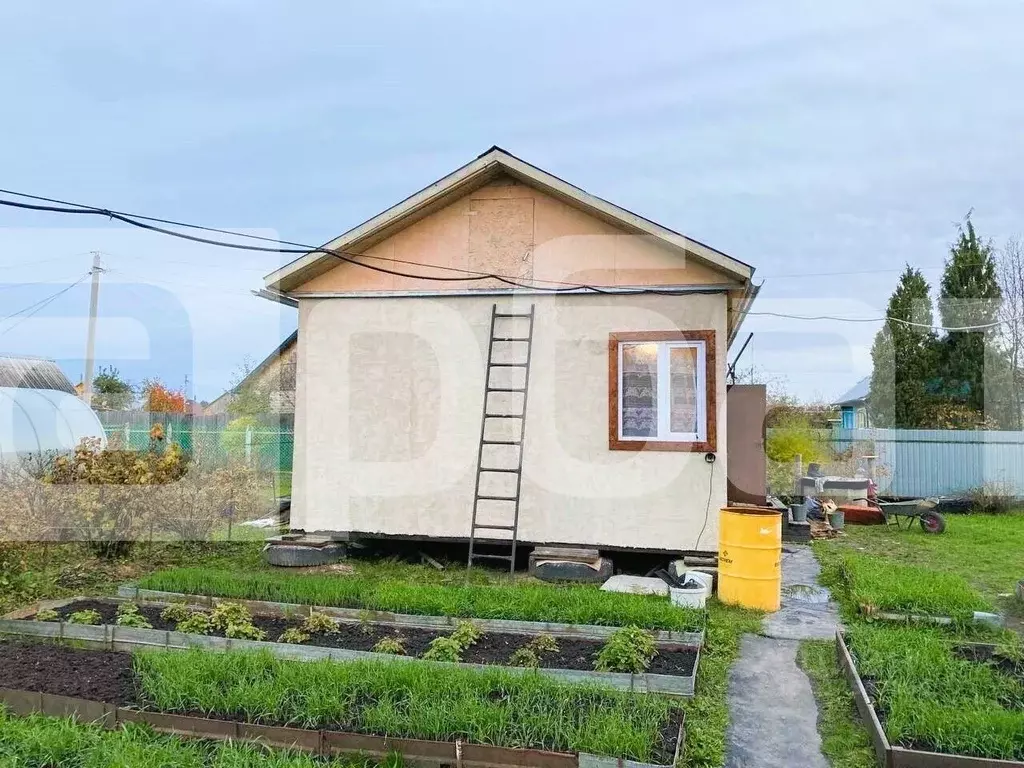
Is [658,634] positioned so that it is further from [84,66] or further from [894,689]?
[84,66]

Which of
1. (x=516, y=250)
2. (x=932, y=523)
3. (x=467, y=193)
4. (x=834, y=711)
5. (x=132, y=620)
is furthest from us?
(x=932, y=523)

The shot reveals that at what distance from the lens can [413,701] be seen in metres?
4.19

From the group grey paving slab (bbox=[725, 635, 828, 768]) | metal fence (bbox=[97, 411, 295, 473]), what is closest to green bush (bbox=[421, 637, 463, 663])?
grey paving slab (bbox=[725, 635, 828, 768])

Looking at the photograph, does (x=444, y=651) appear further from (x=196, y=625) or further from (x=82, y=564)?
(x=82, y=564)

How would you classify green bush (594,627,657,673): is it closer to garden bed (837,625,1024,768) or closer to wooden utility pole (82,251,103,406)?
garden bed (837,625,1024,768)

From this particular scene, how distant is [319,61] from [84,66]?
2.31 meters

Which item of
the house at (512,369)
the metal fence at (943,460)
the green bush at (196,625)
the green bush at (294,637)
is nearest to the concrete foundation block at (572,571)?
the house at (512,369)

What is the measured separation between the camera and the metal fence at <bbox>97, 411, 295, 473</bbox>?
15375mm

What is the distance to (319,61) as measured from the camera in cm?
809

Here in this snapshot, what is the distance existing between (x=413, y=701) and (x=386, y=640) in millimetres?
1371

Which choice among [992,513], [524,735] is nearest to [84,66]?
[524,735]

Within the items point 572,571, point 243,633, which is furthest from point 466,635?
point 572,571

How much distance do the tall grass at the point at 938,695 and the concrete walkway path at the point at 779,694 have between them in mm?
486

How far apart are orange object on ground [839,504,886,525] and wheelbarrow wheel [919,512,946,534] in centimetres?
110
